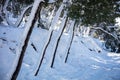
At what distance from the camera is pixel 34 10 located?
33.3 feet

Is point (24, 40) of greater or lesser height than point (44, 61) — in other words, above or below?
above

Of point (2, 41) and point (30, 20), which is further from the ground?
point (30, 20)

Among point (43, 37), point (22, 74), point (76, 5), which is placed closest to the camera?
point (22, 74)

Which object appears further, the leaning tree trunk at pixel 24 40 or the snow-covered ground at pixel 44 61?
the snow-covered ground at pixel 44 61

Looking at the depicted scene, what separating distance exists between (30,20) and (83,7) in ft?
19.8

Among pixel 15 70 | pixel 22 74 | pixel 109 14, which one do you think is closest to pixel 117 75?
pixel 109 14

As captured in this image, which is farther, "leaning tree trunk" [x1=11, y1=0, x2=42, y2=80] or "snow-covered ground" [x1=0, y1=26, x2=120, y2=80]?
"snow-covered ground" [x1=0, y1=26, x2=120, y2=80]

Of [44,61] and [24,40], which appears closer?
[24,40]

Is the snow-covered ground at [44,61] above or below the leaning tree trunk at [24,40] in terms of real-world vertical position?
below

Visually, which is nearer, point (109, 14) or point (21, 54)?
point (21, 54)

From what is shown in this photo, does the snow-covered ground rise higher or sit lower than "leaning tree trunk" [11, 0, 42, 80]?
lower

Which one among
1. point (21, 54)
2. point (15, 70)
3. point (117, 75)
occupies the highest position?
point (21, 54)

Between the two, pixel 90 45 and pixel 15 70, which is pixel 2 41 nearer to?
pixel 15 70

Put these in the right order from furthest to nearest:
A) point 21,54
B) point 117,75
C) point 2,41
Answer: point 117,75
point 2,41
point 21,54
